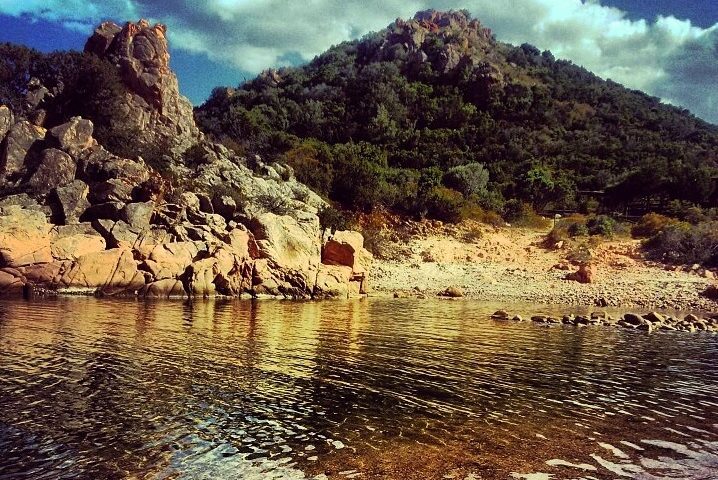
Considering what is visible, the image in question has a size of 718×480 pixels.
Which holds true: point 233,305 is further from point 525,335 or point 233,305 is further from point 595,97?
point 595,97

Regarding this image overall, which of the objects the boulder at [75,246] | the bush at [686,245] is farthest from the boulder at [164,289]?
the bush at [686,245]

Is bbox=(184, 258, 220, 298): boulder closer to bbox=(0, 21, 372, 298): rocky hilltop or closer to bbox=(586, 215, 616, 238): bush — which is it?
bbox=(0, 21, 372, 298): rocky hilltop

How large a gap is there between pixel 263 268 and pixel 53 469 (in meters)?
21.3

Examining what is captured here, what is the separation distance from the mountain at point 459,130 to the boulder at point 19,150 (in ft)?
57.4

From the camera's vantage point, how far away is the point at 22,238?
23891 millimetres

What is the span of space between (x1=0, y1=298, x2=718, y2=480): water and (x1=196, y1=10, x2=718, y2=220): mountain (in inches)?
1225

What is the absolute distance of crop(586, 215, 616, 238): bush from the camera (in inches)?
1699

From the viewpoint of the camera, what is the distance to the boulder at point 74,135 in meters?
32.0

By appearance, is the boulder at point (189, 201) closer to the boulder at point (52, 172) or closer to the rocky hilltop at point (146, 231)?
the rocky hilltop at point (146, 231)


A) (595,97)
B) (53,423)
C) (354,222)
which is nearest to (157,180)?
(354,222)

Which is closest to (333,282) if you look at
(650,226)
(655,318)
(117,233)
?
(117,233)

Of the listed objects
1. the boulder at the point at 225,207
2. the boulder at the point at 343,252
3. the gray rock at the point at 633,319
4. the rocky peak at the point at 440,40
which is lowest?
the gray rock at the point at 633,319

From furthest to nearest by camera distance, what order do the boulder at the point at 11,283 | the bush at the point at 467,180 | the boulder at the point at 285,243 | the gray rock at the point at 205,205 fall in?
the bush at the point at 467,180, the gray rock at the point at 205,205, the boulder at the point at 285,243, the boulder at the point at 11,283

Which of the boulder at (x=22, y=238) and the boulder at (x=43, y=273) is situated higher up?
the boulder at (x=22, y=238)
